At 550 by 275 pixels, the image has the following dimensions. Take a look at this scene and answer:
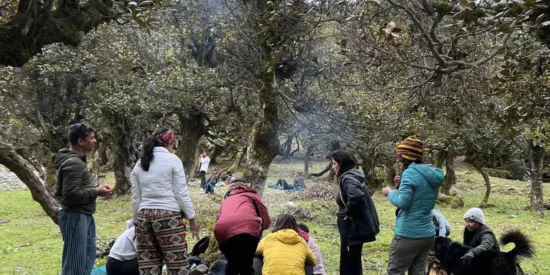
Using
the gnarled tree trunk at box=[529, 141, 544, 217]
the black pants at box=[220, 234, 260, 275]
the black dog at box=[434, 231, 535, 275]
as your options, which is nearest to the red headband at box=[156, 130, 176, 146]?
the black pants at box=[220, 234, 260, 275]

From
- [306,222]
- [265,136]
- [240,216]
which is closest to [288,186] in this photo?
[306,222]

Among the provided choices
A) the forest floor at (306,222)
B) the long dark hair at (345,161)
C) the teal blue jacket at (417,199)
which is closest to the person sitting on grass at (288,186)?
the forest floor at (306,222)

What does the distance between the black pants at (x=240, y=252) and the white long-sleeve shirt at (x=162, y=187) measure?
0.53m

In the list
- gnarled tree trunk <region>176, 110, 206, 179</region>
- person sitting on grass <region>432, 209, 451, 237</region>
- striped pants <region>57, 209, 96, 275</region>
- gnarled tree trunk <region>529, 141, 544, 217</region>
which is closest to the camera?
striped pants <region>57, 209, 96, 275</region>

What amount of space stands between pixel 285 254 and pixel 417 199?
141cm

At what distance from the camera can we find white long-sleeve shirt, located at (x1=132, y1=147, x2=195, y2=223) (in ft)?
14.2

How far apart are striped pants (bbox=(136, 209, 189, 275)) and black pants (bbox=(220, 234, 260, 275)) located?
49cm

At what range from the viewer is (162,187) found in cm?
434

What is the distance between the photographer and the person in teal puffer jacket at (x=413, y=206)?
4367mm

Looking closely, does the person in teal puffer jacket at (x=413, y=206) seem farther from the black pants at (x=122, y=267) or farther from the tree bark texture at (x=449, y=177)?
the tree bark texture at (x=449, y=177)

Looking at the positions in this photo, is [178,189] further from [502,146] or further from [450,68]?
[502,146]

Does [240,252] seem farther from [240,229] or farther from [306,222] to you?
[306,222]

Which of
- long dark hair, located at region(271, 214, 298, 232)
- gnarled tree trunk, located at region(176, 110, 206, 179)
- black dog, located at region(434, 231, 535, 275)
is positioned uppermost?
gnarled tree trunk, located at region(176, 110, 206, 179)

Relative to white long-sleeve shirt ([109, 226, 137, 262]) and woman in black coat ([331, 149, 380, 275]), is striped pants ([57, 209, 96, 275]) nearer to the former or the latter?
white long-sleeve shirt ([109, 226, 137, 262])
